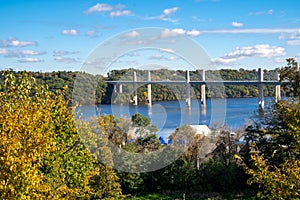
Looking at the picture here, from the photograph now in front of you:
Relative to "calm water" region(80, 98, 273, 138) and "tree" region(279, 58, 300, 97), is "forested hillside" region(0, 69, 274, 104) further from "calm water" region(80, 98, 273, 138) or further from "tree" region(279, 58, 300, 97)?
"tree" region(279, 58, 300, 97)

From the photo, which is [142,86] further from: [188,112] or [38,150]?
[38,150]

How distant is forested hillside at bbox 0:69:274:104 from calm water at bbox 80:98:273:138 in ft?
1.84

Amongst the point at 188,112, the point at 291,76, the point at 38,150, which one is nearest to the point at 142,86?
the point at 188,112

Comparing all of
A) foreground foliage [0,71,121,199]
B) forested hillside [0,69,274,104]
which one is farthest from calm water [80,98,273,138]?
foreground foliage [0,71,121,199]

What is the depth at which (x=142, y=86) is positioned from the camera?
2917 cm

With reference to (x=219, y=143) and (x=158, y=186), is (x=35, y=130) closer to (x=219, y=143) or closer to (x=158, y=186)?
(x=158, y=186)

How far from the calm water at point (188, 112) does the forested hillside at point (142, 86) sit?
561 millimetres

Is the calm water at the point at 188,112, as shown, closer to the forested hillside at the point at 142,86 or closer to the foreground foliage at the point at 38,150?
the forested hillside at the point at 142,86

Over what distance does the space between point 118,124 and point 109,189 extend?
591cm

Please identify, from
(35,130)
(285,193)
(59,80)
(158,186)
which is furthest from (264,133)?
(35,130)

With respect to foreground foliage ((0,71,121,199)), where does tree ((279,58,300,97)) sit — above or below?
above

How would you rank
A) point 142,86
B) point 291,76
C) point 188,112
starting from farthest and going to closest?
point 142,86 < point 188,112 < point 291,76

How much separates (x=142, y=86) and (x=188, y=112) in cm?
666

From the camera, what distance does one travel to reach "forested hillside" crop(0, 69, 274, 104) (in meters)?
12.9
